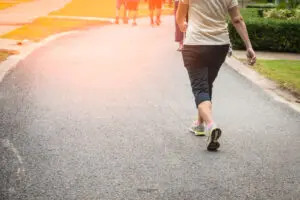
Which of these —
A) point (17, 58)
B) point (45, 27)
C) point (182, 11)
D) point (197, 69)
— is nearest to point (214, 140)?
point (197, 69)

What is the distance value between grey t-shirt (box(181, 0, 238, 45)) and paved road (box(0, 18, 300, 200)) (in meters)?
1.05

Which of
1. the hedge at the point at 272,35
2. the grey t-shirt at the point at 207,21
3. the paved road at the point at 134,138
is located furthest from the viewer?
the hedge at the point at 272,35

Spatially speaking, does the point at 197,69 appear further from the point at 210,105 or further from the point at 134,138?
the point at 134,138

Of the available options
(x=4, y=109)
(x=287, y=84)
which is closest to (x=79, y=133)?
(x=4, y=109)

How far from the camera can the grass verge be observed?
1743 centimetres

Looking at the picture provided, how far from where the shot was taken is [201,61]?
651 cm

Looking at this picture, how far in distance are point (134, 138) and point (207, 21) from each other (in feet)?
4.67

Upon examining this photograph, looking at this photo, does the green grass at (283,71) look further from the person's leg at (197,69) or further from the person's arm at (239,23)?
the person's leg at (197,69)

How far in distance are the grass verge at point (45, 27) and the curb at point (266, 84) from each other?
5.69m

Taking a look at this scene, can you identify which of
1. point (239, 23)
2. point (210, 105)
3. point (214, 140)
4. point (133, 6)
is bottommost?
point (133, 6)

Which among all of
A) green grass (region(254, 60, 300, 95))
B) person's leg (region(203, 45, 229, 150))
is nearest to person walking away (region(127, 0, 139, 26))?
green grass (region(254, 60, 300, 95))

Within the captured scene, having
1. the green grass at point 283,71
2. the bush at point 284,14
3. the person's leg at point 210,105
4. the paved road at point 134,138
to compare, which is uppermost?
the person's leg at point 210,105

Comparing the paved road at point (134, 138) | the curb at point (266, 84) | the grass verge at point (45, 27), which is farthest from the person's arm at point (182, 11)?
the grass verge at point (45, 27)

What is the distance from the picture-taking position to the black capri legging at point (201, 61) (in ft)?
21.2
